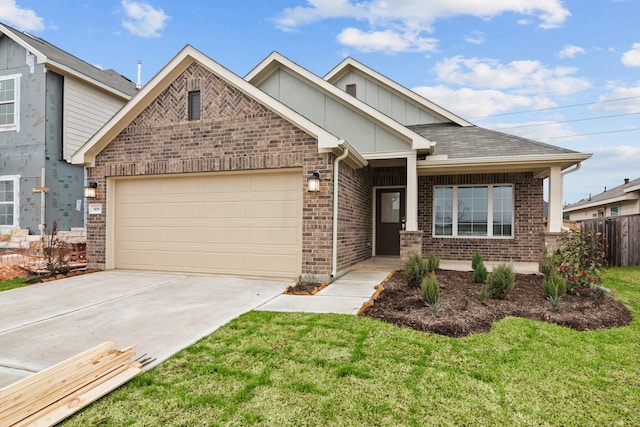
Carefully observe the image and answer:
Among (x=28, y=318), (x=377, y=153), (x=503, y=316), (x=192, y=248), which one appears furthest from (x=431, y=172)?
(x=28, y=318)

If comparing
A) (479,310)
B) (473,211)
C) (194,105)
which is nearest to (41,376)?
(479,310)

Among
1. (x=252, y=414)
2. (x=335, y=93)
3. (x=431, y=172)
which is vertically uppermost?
(x=335, y=93)

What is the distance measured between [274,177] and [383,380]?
5386 mm

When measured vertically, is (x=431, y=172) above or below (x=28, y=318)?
above

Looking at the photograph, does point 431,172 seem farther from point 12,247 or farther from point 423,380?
point 12,247

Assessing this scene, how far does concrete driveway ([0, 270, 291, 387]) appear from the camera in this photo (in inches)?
148

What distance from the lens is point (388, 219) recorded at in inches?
462

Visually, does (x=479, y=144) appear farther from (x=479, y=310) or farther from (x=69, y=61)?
(x=69, y=61)

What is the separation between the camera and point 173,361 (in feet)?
11.3

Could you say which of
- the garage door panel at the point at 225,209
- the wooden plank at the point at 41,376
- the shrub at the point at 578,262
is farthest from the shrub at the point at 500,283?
the wooden plank at the point at 41,376

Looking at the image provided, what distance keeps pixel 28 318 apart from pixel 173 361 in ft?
9.67

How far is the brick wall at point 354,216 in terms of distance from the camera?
794 cm

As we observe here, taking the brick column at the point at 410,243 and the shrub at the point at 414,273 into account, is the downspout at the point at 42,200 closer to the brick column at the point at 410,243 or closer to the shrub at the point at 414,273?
the brick column at the point at 410,243

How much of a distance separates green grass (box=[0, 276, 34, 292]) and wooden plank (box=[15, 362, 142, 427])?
5.73m
